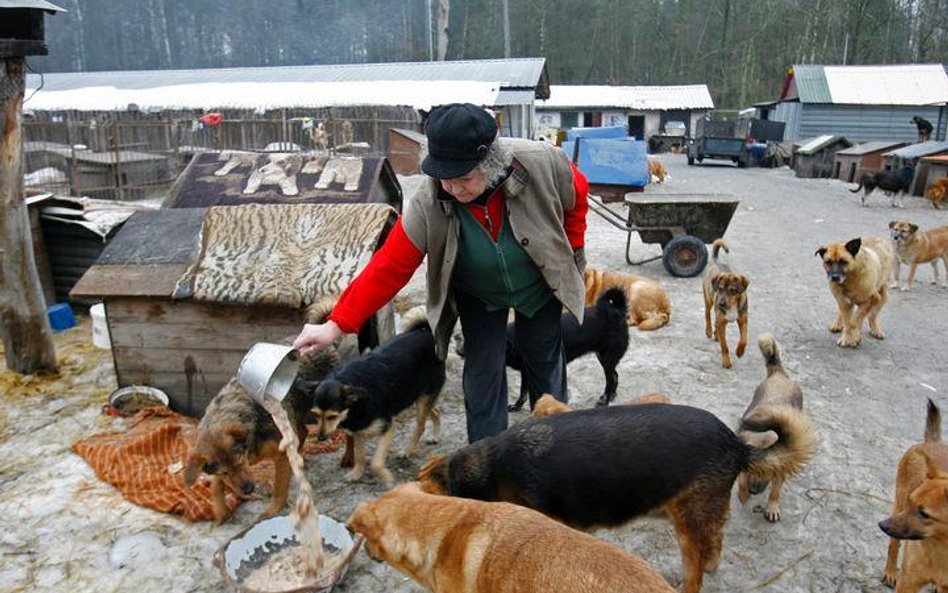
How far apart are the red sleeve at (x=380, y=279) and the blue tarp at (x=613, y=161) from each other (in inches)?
503

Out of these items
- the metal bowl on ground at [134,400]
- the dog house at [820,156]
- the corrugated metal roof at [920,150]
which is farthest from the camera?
the dog house at [820,156]

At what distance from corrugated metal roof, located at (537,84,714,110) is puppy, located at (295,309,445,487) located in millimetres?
40566

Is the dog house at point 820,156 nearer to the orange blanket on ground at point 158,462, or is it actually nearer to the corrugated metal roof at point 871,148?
the corrugated metal roof at point 871,148

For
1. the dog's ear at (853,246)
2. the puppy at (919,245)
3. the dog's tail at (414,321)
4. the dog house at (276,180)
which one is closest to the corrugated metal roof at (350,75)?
the puppy at (919,245)

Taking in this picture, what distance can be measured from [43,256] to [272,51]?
2431 inches

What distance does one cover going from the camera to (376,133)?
75.5 feet

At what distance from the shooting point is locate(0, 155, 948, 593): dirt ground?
3223mm

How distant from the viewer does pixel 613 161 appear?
15367 mm

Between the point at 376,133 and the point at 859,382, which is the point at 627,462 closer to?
the point at 859,382

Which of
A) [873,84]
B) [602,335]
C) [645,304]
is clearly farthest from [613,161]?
[873,84]

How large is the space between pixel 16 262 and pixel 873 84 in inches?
1334

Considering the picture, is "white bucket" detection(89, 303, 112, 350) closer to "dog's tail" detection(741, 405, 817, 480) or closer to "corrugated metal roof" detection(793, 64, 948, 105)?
"dog's tail" detection(741, 405, 817, 480)

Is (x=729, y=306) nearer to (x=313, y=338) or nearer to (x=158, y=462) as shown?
(x=313, y=338)

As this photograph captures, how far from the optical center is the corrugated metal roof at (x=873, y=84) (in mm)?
28234
